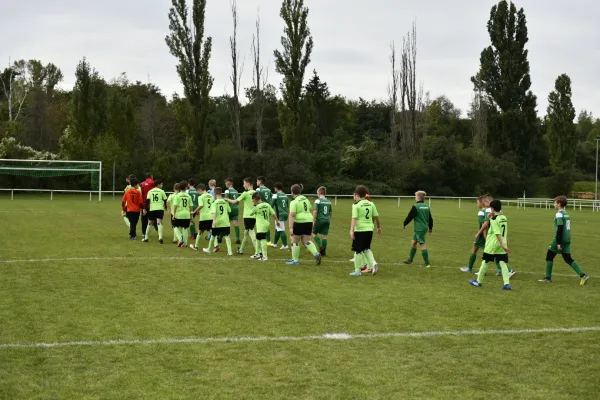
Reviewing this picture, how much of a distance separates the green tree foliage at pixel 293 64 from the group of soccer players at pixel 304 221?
143 feet

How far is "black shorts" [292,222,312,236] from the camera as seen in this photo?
15.1m

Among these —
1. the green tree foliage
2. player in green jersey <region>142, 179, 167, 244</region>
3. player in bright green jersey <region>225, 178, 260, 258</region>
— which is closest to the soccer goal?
the green tree foliage

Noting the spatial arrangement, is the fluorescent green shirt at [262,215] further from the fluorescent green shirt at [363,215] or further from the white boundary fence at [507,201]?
the white boundary fence at [507,201]

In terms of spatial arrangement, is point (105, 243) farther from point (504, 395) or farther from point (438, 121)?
point (438, 121)

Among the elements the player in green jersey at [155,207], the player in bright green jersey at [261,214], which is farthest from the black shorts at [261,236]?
the player in green jersey at [155,207]

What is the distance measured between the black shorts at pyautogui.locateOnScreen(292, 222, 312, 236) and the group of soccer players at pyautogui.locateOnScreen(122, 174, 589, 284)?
0.02m

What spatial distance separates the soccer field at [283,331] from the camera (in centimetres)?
656

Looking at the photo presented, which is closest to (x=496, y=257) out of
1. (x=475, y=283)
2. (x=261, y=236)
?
(x=475, y=283)

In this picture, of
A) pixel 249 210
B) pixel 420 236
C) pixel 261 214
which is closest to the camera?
pixel 420 236

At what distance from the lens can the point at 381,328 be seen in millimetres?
8953

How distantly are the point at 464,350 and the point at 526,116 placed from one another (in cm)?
6950

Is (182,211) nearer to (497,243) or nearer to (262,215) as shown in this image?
(262,215)

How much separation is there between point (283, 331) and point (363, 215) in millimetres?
5385

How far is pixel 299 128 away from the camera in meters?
65.6
